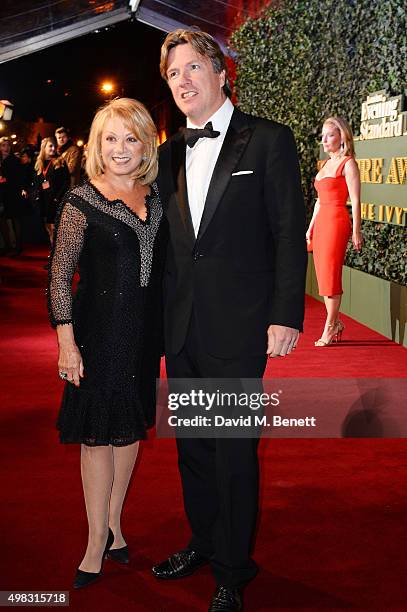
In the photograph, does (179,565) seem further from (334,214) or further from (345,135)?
(345,135)

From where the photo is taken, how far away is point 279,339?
3.04 m

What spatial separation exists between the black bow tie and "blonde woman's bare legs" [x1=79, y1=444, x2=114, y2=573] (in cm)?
105

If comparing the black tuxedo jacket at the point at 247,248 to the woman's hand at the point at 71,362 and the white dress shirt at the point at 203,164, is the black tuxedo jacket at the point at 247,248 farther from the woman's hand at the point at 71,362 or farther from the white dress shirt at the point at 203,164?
the woman's hand at the point at 71,362

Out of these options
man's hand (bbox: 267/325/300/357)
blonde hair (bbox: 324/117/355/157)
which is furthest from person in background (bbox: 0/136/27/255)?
man's hand (bbox: 267/325/300/357)

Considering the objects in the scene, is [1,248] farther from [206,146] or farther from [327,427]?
[206,146]

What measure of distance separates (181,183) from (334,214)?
4.75 meters

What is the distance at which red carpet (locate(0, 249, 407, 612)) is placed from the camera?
322 centimetres

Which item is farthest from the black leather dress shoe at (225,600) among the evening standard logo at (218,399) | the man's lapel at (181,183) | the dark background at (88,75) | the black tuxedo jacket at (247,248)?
the dark background at (88,75)

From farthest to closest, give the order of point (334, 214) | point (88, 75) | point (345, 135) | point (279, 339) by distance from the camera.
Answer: point (88, 75) → point (334, 214) → point (345, 135) → point (279, 339)

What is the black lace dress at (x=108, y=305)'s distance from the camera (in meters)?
3.15

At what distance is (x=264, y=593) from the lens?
10.6 feet

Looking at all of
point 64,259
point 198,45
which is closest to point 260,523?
point 64,259

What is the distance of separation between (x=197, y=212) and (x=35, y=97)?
31169 millimetres

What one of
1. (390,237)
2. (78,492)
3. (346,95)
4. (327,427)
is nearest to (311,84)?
(346,95)
